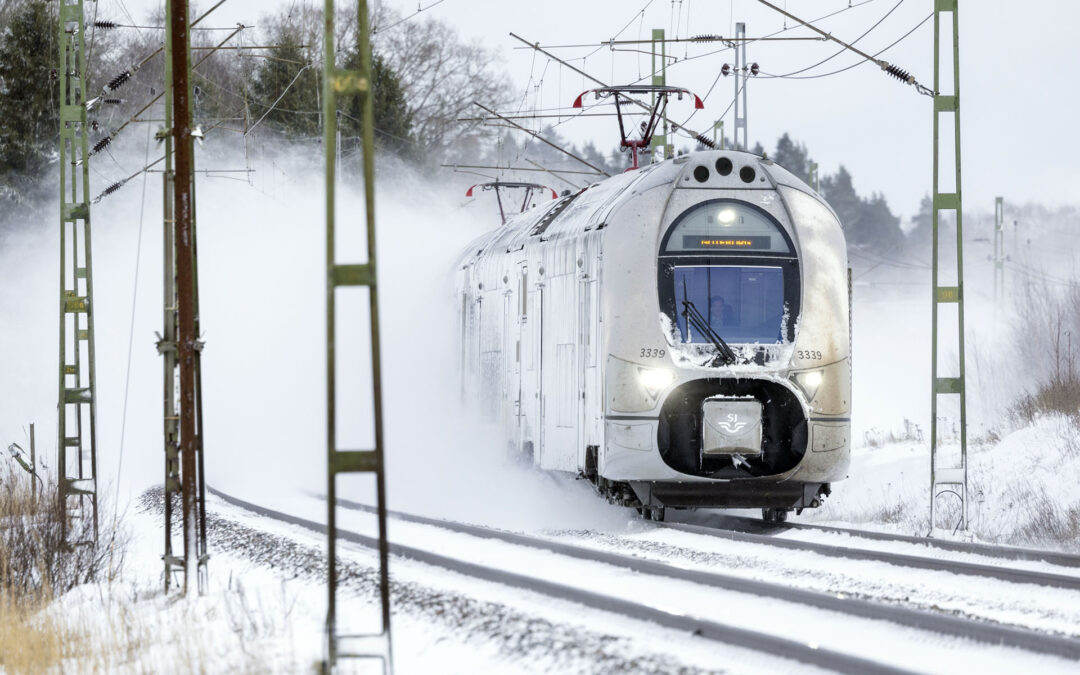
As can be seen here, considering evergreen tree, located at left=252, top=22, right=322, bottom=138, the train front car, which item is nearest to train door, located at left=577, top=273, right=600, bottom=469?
the train front car

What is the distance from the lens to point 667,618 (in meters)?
8.12

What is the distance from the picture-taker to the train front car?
47.0 feet

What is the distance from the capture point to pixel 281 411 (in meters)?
33.8

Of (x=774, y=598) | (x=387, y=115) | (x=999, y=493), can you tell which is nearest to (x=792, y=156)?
(x=387, y=115)

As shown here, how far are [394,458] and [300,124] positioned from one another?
42425mm

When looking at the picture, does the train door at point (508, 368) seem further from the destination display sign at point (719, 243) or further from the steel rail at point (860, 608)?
the steel rail at point (860, 608)

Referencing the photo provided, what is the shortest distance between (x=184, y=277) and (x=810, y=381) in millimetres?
6315

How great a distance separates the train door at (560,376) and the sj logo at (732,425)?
172cm

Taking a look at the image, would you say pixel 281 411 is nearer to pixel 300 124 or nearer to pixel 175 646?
pixel 175 646

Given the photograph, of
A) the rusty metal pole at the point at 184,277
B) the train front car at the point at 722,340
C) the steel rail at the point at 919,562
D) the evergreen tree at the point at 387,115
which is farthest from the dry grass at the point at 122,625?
the evergreen tree at the point at 387,115

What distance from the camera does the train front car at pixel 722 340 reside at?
1434 cm

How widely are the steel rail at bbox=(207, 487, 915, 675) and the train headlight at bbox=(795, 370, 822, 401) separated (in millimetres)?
3562

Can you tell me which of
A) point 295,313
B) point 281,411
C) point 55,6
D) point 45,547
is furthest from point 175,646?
point 55,6

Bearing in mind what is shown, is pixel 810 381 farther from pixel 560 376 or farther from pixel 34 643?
pixel 34 643
